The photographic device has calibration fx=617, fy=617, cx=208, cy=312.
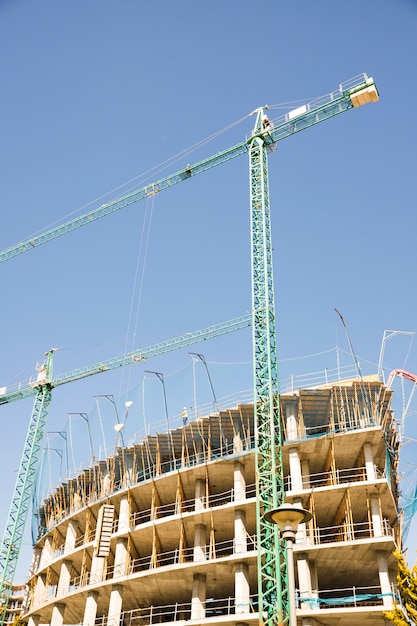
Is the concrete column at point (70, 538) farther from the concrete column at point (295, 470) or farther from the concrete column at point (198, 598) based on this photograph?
the concrete column at point (295, 470)

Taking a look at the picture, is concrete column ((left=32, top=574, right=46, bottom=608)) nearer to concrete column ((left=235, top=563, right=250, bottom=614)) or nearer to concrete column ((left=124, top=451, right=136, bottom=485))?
concrete column ((left=124, top=451, right=136, bottom=485))

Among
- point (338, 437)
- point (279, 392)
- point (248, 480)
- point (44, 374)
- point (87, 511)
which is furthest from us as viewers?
point (44, 374)

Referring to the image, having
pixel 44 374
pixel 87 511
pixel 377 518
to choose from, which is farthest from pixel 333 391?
pixel 44 374

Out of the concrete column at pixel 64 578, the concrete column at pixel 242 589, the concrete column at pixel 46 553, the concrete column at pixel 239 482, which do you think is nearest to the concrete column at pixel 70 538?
the concrete column at pixel 64 578

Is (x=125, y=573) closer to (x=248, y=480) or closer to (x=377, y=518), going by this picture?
(x=248, y=480)

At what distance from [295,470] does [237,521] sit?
378 cm

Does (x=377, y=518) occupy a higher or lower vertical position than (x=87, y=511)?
lower

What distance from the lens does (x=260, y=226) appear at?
3716 cm

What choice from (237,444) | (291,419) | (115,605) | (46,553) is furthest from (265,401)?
(46,553)

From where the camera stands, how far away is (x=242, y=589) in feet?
90.7

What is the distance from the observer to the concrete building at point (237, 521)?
26.9 metres

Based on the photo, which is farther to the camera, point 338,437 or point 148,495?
point 148,495

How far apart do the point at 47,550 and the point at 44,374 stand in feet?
55.1

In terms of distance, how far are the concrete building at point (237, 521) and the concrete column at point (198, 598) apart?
0.05 m
